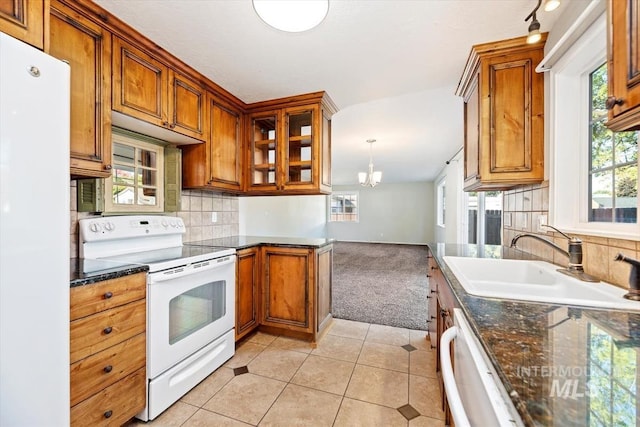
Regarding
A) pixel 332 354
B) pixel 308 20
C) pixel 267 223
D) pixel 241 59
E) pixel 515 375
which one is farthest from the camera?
pixel 267 223

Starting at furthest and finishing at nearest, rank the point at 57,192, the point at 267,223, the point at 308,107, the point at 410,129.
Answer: the point at 267,223 < the point at 410,129 < the point at 308,107 < the point at 57,192

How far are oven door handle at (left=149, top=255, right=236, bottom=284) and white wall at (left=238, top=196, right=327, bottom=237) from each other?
3.31 m

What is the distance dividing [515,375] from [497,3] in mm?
1812

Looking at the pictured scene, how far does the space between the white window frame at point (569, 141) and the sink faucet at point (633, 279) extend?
0.60 m

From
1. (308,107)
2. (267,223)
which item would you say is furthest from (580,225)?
(267,223)

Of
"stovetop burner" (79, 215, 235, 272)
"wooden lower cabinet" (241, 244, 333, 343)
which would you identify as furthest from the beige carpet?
"stovetop burner" (79, 215, 235, 272)

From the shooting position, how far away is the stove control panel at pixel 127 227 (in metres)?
1.63

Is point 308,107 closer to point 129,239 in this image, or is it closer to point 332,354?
point 129,239

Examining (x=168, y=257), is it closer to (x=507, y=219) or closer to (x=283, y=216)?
(x=507, y=219)

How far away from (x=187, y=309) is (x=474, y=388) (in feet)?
5.46

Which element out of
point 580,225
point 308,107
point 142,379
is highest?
point 308,107

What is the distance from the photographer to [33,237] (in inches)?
36.6

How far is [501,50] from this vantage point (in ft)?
5.79

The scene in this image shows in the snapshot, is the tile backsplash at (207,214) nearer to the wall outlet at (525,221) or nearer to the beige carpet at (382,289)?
the beige carpet at (382,289)
